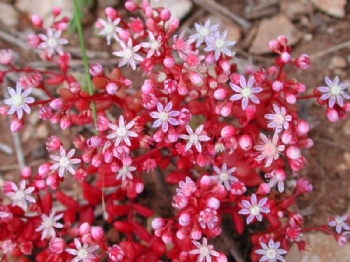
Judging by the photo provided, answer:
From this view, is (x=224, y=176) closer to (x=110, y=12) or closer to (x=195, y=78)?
(x=195, y=78)

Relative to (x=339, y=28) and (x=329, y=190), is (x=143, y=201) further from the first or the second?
(x=339, y=28)

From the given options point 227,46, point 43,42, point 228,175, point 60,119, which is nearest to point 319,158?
point 228,175

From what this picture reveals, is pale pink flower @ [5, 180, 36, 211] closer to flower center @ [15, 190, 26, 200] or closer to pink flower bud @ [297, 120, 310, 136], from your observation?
flower center @ [15, 190, 26, 200]

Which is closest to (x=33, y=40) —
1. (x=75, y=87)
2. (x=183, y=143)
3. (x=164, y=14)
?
(x=75, y=87)

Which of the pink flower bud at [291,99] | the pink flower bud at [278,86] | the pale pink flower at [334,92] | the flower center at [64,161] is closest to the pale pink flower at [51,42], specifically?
the flower center at [64,161]

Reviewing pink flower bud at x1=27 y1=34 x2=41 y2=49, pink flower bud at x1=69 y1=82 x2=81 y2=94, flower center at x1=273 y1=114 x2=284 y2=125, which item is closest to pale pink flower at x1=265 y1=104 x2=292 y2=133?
flower center at x1=273 y1=114 x2=284 y2=125

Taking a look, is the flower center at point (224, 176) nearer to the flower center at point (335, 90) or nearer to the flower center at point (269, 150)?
the flower center at point (269, 150)
